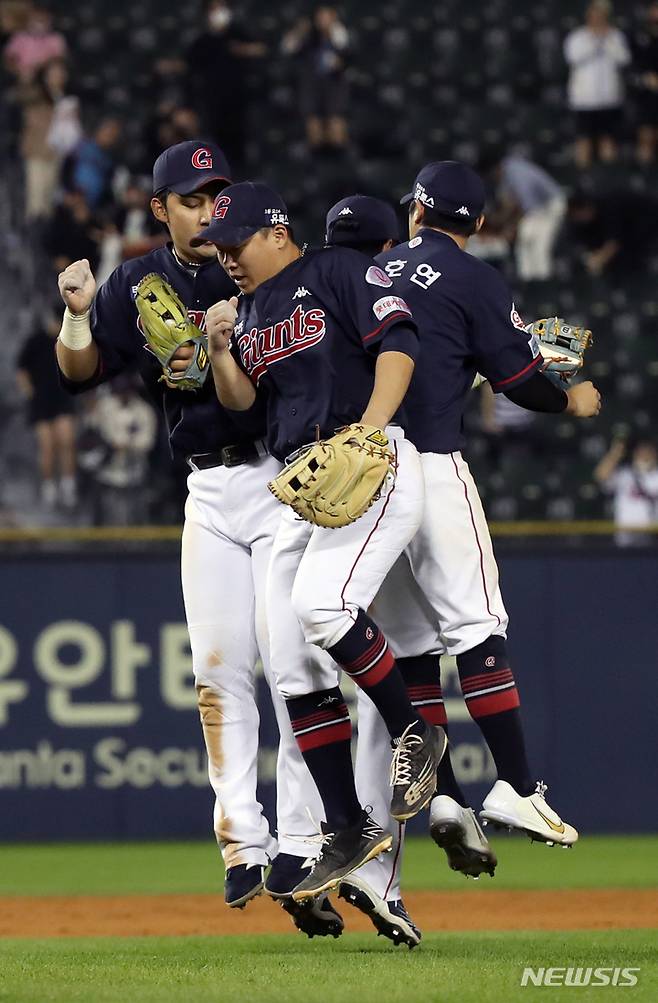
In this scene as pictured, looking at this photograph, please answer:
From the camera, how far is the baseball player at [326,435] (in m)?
4.58

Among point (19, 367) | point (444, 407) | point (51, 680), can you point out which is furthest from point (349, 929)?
point (19, 367)

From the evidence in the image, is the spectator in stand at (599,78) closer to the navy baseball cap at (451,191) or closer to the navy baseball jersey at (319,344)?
the navy baseball cap at (451,191)

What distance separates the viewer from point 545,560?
30.4 feet

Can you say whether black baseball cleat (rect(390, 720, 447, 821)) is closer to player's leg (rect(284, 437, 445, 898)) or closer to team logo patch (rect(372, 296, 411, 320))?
player's leg (rect(284, 437, 445, 898))

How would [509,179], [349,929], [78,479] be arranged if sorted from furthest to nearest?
[509,179] < [78,479] < [349,929]

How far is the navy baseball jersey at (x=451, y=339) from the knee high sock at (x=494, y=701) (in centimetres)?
62

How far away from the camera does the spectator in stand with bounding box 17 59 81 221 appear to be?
41.9 ft

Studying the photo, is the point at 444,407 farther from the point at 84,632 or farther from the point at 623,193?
the point at 623,193

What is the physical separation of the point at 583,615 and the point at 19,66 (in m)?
6.91

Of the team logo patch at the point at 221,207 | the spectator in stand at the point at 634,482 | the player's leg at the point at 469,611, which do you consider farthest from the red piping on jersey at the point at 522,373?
the spectator in stand at the point at 634,482

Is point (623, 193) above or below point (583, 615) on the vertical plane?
above

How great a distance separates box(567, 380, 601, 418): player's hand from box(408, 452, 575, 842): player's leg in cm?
44

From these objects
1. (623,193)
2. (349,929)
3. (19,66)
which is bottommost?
(349,929)

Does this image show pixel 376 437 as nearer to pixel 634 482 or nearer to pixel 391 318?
pixel 391 318
